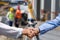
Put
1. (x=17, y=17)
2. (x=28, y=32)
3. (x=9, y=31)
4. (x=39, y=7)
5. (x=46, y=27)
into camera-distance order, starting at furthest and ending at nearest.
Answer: (x=39, y=7), (x=17, y=17), (x=46, y=27), (x=28, y=32), (x=9, y=31)

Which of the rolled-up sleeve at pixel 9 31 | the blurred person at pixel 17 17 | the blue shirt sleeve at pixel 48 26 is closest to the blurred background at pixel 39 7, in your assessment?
the blurred person at pixel 17 17

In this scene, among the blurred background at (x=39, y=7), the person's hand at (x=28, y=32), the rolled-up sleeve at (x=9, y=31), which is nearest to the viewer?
the rolled-up sleeve at (x=9, y=31)

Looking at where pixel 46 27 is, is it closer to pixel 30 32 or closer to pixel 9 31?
pixel 30 32

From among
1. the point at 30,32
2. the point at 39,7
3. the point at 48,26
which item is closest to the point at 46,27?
the point at 48,26

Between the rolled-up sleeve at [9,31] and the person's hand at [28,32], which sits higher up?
the rolled-up sleeve at [9,31]

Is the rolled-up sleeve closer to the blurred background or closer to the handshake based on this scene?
the handshake

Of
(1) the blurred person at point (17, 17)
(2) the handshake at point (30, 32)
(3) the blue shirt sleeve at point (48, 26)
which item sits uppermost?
(3) the blue shirt sleeve at point (48, 26)

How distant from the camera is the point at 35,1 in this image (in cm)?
1606

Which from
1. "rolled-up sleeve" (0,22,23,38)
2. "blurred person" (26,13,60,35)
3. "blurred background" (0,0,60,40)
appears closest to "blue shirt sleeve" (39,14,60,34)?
"blurred person" (26,13,60,35)

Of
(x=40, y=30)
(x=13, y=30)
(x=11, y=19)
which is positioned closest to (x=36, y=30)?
(x=40, y=30)

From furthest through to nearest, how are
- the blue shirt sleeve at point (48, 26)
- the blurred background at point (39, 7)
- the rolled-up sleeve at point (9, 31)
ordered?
the blurred background at point (39, 7) < the blue shirt sleeve at point (48, 26) < the rolled-up sleeve at point (9, 31)

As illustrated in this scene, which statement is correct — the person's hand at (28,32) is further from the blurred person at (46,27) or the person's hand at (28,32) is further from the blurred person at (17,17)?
the blurred person at (17,17)

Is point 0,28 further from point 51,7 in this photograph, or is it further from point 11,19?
point 51,7

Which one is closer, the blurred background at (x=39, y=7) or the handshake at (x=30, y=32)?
the handshake at (x=30, y=32)
